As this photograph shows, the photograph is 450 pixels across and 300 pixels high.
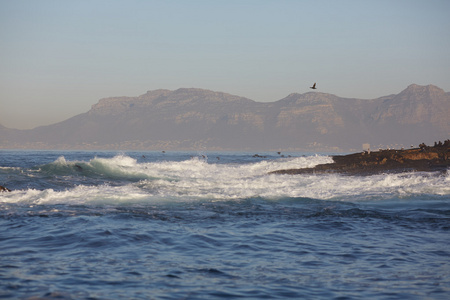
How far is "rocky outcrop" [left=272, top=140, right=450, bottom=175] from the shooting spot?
2937cm

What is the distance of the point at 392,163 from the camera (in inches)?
1239

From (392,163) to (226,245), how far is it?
2358 cm

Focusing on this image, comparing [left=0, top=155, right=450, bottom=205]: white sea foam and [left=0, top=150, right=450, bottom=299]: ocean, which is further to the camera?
[left=0, top=155, right=450, bottom=205]: white sea foam

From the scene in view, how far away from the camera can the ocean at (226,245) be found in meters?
7.42

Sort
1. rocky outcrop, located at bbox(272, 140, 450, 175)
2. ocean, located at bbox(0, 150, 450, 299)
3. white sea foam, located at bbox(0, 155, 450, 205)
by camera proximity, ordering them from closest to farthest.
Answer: ocean, located at bbox(0, 150, 450, 299), white sea foam, located at bbox(0, 155, 450, 205), rocky outcrop, located at bbox(272, 140, 450, 175)

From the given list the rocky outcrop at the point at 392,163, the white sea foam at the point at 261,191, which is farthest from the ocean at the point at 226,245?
the rocky outcrop at the point at 392,163

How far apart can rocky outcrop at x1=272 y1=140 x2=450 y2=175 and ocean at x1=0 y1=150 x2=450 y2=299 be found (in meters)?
8.83

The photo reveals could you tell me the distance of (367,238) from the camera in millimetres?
11625

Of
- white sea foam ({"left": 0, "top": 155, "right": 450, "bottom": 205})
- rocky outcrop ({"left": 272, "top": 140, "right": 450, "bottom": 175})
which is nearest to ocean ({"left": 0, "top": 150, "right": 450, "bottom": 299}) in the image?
white sea foam ({"left": 0, "top": 155, "right": 450, "bottom": 205})

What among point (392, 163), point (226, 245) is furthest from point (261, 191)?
point (392, 163)

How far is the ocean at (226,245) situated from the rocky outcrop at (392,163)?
8.83 meters

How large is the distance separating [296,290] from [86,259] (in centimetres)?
411

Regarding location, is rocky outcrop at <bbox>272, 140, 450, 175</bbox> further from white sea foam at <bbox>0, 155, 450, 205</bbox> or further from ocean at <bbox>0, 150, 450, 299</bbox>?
ocean at <bbox>0, 150, 450, 299</bbox>

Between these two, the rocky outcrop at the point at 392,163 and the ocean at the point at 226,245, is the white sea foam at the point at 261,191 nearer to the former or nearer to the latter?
the ocean at the point at 226,245
